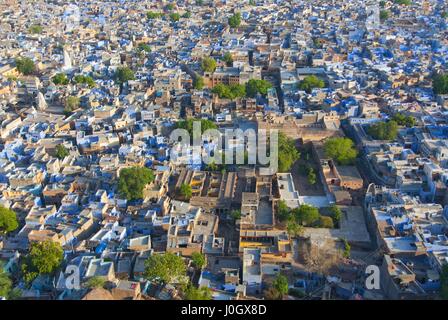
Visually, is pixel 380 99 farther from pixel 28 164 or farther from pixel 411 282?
pixel 28 164

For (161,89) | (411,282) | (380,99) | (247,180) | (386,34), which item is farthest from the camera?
(386,34)

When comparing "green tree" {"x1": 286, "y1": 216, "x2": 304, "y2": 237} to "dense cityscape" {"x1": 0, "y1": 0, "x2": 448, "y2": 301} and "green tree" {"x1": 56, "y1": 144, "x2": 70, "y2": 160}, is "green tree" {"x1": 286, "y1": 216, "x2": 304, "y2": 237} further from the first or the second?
"green tree" {"x1": 56, "y1": 144, "x2": 70, "y2": 160}

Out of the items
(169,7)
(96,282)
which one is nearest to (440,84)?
(96,282)

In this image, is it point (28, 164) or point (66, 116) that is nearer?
point (28, 164)

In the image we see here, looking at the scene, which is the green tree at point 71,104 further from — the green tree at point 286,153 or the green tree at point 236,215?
the green tree at point 236,215

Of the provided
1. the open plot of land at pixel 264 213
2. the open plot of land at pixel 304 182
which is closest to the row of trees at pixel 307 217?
the open plot of land at pixel 264 213

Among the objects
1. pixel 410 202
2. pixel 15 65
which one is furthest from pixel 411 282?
pixel 15 65

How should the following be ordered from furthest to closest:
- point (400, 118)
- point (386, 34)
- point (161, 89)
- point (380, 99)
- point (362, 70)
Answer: point (386, 34)
point (362, 70)
point (161, 89)
point (380, 99)
point (400, 118)
